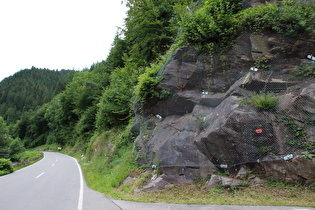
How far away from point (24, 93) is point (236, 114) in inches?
5570

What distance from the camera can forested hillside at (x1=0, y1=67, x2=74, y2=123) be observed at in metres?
110

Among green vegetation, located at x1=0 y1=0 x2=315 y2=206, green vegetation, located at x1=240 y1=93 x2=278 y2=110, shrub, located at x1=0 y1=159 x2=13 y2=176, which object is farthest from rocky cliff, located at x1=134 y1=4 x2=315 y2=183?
shrub, located at x1=0 y1=159 x2=13 y2=176

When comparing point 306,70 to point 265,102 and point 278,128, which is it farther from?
point 278,128

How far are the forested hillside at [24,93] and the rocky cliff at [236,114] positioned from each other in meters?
96.4

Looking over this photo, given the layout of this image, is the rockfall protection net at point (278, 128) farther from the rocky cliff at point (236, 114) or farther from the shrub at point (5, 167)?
the shrub at point (5, 167)

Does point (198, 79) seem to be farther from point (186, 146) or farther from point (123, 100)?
point (123, 100)

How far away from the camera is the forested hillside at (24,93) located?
110 m

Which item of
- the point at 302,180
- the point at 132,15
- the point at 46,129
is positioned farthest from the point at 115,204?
the point at 46,129

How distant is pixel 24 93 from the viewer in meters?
122

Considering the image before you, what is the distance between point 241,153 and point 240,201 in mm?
A: 1571

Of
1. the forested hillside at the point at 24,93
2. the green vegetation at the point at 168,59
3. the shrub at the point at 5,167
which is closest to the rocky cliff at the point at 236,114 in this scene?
the green vegetation at the point at 168,59

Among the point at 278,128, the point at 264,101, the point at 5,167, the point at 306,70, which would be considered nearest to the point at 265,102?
the point at 264,101

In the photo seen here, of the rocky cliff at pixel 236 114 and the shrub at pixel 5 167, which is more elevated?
the rocky cliff at pixel 236 114

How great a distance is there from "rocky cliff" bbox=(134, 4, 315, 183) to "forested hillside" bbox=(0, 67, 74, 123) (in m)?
96.4
